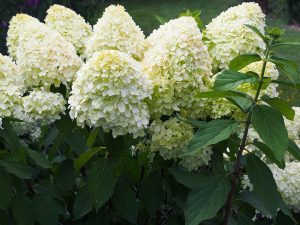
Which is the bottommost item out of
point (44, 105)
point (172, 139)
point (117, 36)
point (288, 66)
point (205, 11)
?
point (172, 139)

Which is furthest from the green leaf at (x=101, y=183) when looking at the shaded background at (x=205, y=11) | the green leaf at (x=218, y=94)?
the shaded background at (x=205, y=11)

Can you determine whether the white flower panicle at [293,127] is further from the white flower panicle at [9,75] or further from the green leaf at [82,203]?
the white flower panicle at [9,75]

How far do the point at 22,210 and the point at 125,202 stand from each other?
0.35m

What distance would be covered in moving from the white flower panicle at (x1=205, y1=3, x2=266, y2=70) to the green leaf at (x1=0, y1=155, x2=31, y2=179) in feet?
2.45

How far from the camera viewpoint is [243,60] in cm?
151

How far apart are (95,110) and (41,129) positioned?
2.49 feet

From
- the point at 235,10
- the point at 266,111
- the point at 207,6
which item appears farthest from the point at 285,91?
the point at 207,6

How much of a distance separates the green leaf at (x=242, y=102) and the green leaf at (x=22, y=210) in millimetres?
809

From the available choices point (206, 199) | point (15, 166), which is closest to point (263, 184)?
point (206, 199)

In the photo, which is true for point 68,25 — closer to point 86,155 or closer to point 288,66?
point 86,155

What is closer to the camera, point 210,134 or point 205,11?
point 210,134

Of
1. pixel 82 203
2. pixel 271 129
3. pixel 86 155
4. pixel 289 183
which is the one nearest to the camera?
pixel 271 129

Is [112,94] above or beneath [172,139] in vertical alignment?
above

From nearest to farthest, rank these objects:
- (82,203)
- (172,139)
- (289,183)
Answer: (172,139), (82,203), (289,183)
